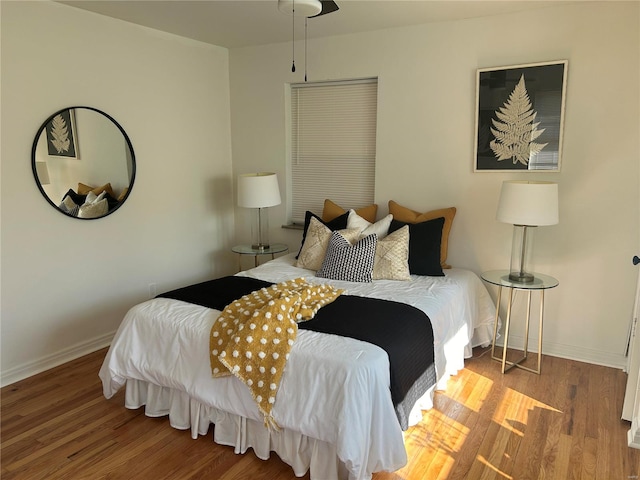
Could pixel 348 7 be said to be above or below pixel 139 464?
above

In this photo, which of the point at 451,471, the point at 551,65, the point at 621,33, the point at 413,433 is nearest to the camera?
the point at 451,471

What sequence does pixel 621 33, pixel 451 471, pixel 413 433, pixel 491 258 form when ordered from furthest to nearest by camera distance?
pixel 491 258 < pixel 621 33 < pixel 413 433 < pixel 451 471

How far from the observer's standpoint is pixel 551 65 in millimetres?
3072

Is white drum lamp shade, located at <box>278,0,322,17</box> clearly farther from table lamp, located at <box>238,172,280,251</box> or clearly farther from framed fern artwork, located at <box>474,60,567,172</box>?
table lamp, located at <box>238,172,280,251</box>

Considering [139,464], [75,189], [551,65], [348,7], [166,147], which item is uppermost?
[348,7]

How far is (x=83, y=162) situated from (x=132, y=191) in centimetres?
48

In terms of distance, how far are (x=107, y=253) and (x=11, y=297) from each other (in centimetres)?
Answer: 71

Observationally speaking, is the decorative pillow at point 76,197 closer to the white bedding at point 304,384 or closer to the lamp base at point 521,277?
the white bedding at point 304,384

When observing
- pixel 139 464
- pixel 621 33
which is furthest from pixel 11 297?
pixel 621 33

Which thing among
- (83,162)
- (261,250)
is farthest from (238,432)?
(83,162)

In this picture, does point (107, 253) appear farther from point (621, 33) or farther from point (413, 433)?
point (621, 33)

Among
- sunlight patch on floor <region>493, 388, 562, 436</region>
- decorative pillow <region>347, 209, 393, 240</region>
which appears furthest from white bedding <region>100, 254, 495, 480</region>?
decorative pillow <region>347, 209, 393, 240</region>

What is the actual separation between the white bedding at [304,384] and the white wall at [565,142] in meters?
0.76

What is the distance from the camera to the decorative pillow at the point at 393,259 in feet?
10.2
